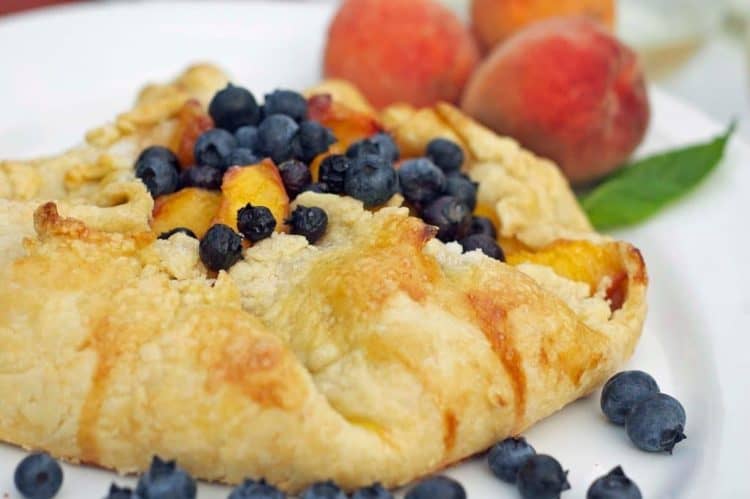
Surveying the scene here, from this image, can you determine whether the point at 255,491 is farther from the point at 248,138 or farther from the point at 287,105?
the point at 287,105

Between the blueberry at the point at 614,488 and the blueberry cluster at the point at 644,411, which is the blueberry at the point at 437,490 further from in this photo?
the blueberry cluster at the point at 644,411

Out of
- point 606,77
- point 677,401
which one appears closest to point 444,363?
point 677,401

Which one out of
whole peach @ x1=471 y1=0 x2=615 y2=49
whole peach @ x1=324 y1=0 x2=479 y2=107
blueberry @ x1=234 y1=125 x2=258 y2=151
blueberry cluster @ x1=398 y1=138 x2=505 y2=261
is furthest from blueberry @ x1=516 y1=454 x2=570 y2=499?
whole peach @ x1=471 y1=0 x2=615 y2=49

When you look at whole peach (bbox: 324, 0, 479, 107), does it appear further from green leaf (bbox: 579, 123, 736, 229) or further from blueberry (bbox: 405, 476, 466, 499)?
blueberry (bbox: 405, 476, 466, 499)

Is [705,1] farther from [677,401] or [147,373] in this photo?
[147,373]

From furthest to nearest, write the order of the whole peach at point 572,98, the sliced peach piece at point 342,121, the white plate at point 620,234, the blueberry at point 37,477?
1. the whole peach at point 572,98
2. the sliced peach piece at point 342,121
3. the white plate at point 620,234
4. the blueberry at point 37,477

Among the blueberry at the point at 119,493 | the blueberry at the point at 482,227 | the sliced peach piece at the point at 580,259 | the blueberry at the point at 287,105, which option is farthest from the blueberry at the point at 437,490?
the blueberry at the point at 287,105
